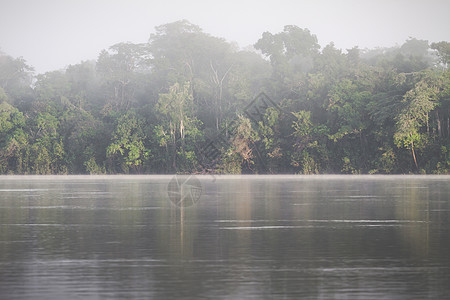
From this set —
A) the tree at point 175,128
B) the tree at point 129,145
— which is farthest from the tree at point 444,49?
the tree at point 129,145

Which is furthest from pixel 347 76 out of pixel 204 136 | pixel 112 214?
pixel 112 214

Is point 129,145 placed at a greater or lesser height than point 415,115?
lesser

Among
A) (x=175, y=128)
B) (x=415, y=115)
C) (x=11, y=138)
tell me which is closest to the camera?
(x=415, y=115)

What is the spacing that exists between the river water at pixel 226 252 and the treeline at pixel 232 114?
2876 cm

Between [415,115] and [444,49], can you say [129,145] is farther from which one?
[444,49]

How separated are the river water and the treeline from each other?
2876 cm

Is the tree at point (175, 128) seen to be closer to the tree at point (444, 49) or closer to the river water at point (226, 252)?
the tree at point (444, 49)

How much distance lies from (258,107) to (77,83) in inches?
787

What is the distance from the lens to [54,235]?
13109 mm

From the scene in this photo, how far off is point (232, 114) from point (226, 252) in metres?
46.3

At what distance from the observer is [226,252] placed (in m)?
10.8

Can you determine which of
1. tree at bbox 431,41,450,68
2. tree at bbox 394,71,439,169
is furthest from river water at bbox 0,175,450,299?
tree at bbox 431,41,450,68

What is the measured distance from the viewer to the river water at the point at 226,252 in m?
7.90

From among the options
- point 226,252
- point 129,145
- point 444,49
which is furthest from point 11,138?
point 226,252
